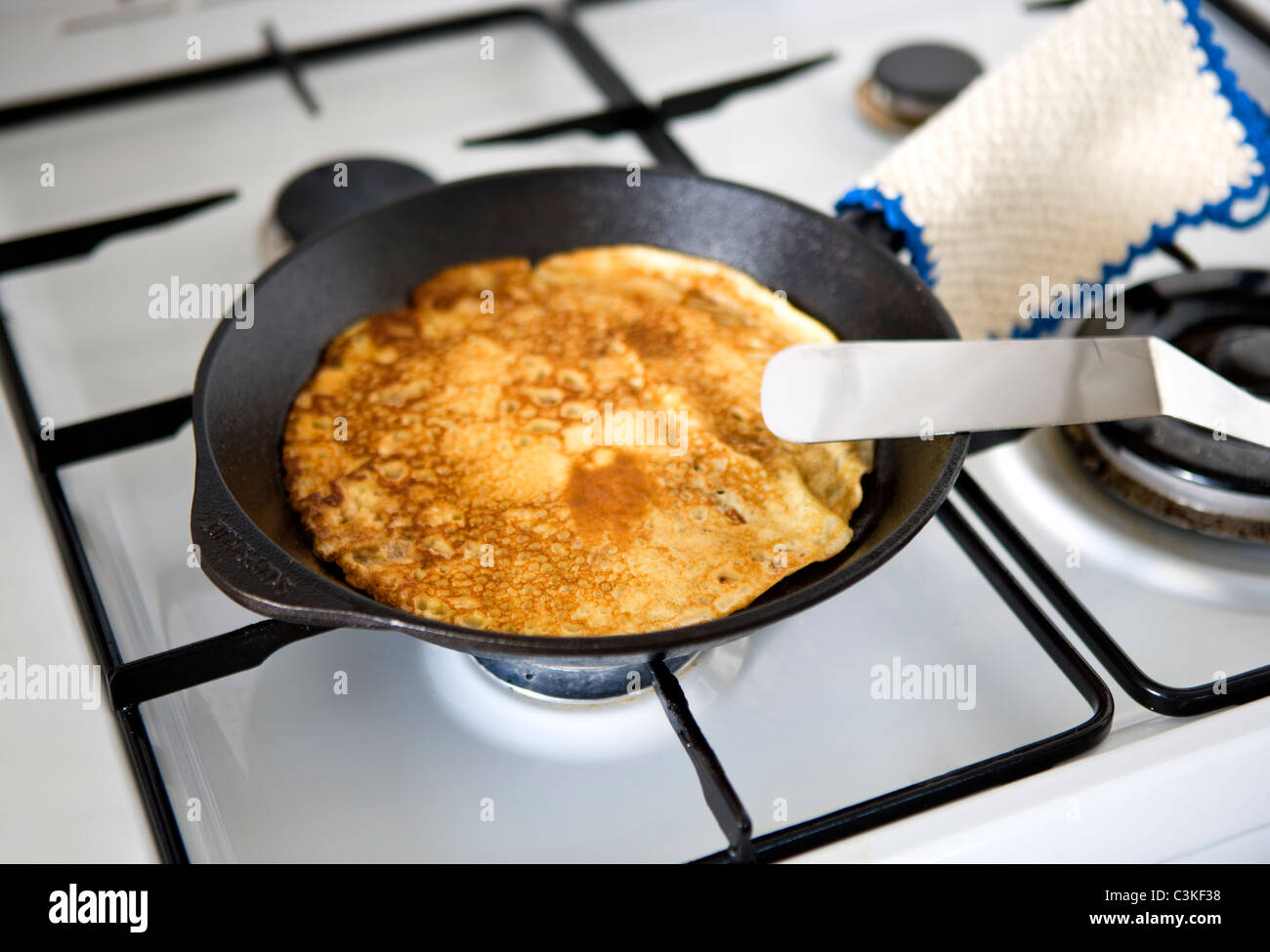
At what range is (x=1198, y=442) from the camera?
761 mm

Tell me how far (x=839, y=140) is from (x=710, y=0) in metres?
0.29

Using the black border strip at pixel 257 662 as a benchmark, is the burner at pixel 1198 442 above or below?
above

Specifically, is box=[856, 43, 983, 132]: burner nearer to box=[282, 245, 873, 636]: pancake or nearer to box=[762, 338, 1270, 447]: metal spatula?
box=[282, 245, 873, 636]: pancake

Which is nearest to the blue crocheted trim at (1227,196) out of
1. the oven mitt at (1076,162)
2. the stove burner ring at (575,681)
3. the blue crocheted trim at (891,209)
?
the oven mitt at (1076,162)

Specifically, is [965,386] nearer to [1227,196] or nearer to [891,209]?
[891,209]

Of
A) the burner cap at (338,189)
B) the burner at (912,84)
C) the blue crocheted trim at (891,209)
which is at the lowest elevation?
the blue crocheted trim at (891,209)

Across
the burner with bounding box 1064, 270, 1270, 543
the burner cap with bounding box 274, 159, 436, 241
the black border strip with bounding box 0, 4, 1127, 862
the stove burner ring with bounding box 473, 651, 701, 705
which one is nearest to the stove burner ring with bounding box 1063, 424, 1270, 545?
the burner with bounding box 1064, 270, 1270, 543

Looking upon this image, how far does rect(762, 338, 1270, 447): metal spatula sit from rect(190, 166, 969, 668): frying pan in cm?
3

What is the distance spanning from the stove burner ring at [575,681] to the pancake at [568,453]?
0.03 meters

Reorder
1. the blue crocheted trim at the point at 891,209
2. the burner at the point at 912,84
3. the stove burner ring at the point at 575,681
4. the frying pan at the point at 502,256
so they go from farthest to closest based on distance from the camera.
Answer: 1. the burner at the point at 912,84
2. the blue crocheted trim at the point at 891,209
3. the stove burner ring at the point at 575,681
4. the frying pan at the point at 502,256

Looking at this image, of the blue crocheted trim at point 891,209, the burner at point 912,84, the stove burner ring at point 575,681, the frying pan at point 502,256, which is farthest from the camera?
the burner at point 912,84

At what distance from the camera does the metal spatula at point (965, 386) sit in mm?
679

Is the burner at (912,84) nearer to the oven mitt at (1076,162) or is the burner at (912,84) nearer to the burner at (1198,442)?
the oven mitt at (1076,162)
